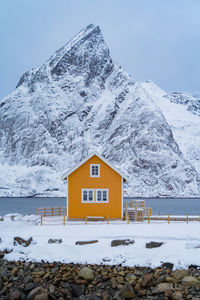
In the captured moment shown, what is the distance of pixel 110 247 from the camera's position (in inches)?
787

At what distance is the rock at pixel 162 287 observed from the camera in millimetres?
15492

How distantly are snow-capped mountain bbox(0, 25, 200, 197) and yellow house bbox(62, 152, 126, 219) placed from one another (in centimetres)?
11709

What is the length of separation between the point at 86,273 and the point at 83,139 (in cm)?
15884

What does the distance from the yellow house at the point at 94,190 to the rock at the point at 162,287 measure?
1389 centimetres

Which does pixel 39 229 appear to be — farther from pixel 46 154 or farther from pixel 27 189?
pixel 46 154

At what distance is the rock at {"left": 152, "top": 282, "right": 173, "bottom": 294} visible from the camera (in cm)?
1549

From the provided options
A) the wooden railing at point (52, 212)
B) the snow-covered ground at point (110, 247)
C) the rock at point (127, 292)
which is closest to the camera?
the rock at point (127, 292)

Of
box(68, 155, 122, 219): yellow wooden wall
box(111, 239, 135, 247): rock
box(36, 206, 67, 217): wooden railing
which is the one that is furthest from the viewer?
box(36, 206, 67, 217): wooden railing

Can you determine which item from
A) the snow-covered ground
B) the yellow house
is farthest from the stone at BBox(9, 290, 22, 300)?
the yellow house

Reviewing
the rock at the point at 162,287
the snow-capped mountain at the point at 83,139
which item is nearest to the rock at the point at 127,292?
the rock at the point at 162,287

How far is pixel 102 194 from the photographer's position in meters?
29.8

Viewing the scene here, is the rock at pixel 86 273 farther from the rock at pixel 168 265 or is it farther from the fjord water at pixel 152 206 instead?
the fjord water at pixel 152 206

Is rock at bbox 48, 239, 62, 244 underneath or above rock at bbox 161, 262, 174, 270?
above

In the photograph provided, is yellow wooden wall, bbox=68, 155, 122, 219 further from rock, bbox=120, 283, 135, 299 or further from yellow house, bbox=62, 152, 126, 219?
rock, bbox=120, 283, 135, 299
